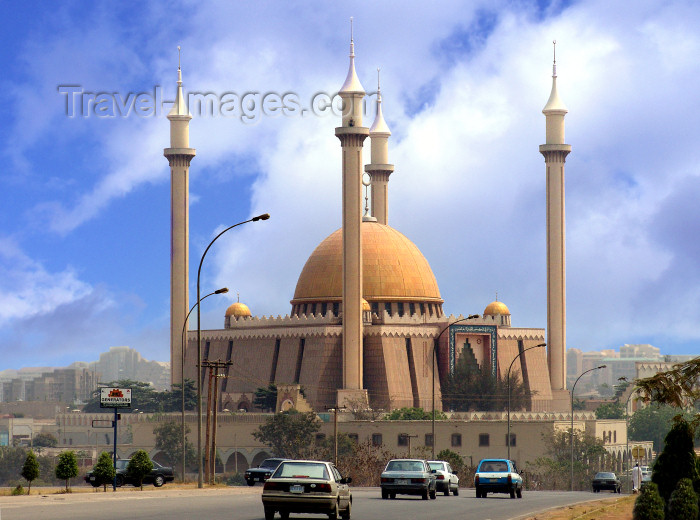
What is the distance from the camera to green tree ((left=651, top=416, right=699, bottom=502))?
29.5 meters

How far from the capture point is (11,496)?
38062 mm

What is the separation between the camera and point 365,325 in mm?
107000

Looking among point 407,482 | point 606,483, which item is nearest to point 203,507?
point 407,482

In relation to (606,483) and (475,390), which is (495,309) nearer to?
(475,390)

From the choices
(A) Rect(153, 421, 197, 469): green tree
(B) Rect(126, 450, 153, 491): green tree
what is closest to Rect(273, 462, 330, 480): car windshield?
(B) Rect(126, 450, 153, 491): green tree

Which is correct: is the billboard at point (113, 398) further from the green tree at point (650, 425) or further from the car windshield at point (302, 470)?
the green tree at point (650, 425)

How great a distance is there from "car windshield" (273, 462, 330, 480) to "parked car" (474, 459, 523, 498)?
16.4m

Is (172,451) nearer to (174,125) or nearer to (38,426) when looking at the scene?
(174,125)

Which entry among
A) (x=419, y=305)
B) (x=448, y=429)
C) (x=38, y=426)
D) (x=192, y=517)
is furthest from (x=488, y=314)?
(x=192, y=517)

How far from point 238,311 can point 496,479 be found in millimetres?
75546

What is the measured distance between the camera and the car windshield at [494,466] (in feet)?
153

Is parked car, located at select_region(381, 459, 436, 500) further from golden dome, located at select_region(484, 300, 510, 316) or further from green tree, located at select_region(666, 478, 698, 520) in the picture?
golden dome, located at select_region(484, 300, 510, 316)

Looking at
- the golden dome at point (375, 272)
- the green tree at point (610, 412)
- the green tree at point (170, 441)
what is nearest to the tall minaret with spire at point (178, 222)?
the green tree at point (170, 441)

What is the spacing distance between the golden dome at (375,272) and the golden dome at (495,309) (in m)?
4.75
